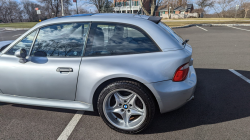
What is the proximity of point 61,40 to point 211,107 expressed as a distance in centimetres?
270

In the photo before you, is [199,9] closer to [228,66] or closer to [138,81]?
[228,66]

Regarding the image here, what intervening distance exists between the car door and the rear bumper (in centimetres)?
111

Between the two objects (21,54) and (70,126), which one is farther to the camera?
(70,126)

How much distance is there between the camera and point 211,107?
3264 millimetres

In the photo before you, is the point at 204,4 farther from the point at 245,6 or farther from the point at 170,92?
the point at 170,92

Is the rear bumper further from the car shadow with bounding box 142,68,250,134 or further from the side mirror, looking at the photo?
the side mirror

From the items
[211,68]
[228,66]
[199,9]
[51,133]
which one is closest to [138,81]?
[51,133]

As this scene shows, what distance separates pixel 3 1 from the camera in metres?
60.2

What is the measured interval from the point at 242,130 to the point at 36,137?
9.33 ft

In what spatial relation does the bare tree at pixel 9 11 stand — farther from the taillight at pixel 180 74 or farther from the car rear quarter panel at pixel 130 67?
the taillight at pixel 180 74

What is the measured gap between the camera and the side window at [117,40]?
101 inches

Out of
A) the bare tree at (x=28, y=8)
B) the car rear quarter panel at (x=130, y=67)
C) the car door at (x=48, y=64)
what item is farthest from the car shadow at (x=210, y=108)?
the bare tree at (x=28, y=8)

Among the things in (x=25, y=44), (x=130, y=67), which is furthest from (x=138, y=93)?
(x=25, y=44)

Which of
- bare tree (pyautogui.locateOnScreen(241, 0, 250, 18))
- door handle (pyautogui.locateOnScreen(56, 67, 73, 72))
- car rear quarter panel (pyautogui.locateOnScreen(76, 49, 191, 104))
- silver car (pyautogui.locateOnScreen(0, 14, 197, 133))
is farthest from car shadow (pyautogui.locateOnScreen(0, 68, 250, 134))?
bare tree (pyautogui.locateOnScreen(241, 0, 250, 18))
